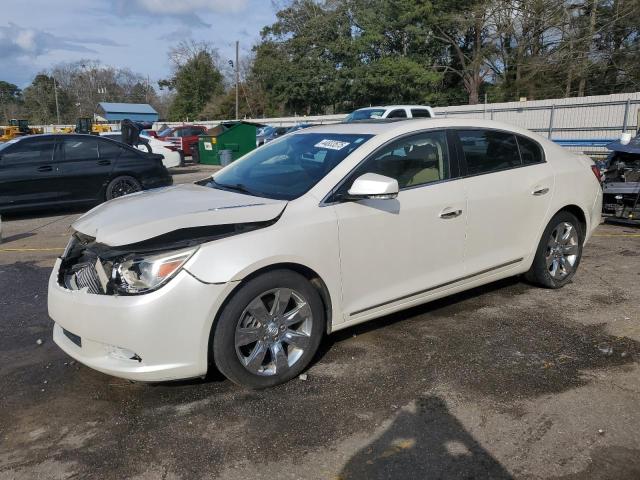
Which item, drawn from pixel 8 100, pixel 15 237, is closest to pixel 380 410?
pixel 15 237

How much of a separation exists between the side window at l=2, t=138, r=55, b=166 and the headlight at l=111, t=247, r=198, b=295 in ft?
24.7

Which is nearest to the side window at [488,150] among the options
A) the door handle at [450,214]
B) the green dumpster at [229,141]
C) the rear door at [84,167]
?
the door handle at [450,214]

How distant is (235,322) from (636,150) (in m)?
7.24

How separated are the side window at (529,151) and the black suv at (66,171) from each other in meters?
7.71

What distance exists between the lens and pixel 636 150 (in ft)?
25.9

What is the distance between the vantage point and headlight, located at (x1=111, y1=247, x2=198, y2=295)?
2924 millimetres

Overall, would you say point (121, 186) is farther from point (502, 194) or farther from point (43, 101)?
point (43, 101)

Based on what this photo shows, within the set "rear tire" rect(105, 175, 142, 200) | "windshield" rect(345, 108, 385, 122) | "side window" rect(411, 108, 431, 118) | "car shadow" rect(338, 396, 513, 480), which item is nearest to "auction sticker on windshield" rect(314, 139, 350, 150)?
"car shadow" rect(338, 396, 513, 480)

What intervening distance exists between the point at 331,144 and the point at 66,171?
7.16 m

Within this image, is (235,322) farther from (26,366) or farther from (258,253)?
(26,366)

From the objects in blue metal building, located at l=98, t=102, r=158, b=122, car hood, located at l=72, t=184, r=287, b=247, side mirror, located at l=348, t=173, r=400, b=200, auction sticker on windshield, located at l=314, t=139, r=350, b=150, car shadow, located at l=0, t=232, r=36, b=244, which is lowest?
car shadow, located at l=0, t=232, r=36, b=244

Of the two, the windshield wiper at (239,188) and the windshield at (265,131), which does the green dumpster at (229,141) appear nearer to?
the windshield at (265,131)

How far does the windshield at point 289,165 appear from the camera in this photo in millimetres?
3723

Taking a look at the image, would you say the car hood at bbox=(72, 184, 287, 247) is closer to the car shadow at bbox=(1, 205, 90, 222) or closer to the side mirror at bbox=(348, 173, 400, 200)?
the side mirror at bbox=(348, 173, 400, 200)
